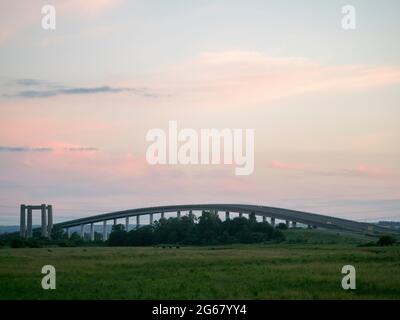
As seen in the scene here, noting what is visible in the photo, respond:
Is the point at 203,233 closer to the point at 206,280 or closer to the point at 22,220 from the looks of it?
the point at 22,220

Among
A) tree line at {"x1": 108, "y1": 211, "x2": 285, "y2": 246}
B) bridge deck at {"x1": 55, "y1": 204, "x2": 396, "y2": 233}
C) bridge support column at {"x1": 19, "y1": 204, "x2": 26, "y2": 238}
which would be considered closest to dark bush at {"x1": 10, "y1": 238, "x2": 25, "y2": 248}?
tree line at {"x1": 108, "y1": 211, "x2": 285, "y2": 246}

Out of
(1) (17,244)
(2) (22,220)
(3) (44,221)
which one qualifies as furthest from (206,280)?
(2) (22,220)

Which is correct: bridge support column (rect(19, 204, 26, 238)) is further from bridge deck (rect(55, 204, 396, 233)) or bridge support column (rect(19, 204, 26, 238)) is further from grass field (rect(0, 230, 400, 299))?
grass field (rect(0, 230, 400, 299))

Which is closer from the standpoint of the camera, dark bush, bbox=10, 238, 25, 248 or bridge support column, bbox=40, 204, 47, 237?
dark bush, bbox=10, 238, 25, 248

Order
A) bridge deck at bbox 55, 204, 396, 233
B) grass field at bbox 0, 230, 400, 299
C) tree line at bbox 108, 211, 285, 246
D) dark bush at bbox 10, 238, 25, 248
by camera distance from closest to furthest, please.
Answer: grass field at bbox 0, 230, 400, 299
dark bush at bbox 10, 238, 25, 248
tree line at bbox 108, 211, 285, 246
bridge deck at bbox 55, 204, 396, 233

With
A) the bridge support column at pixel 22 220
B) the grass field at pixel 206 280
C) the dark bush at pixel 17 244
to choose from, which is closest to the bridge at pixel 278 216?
the bridge support column at pixel 22 220

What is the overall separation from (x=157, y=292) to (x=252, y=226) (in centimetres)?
10403

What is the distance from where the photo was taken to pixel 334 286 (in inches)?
1575

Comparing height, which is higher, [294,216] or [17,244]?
[294,216]

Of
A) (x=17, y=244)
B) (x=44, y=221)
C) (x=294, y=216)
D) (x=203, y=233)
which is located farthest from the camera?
(x=294, y=216)

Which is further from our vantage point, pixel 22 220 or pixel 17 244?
pixel 22 220

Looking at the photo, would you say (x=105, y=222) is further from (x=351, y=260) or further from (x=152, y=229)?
(x=351, y=260)

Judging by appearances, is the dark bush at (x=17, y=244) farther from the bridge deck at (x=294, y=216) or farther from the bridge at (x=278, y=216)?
the bridge deck at (x=294, y=216)
